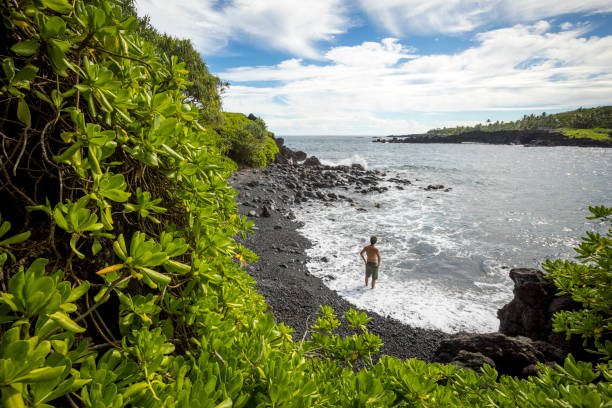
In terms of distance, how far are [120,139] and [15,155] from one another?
0.36 metres

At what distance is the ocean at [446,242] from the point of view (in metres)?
8.73

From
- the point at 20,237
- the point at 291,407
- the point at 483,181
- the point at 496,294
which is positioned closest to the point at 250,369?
the point at 291,407

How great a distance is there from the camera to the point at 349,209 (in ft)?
62.6

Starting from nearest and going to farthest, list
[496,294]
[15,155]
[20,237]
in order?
[20,237] → [15,155] → [496,294]

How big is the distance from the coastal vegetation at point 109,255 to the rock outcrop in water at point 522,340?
414 centimetres

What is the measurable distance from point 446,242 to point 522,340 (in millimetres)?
9310

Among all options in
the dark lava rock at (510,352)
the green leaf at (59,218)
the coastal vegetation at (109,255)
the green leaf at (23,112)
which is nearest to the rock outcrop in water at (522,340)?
the dark lava rock at (510,352)

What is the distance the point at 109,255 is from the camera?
4.33 feet

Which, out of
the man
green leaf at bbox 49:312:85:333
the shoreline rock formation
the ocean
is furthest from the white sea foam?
green leaf at bbox 49:312:85:333

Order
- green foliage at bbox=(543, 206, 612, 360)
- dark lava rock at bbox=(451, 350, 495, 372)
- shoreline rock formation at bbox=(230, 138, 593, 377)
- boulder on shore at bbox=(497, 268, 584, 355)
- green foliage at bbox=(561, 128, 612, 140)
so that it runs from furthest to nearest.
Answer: green foliage at bbox=(561, 128, 612, 140), boulder on shore at bbox=(497, 268, 584, 355), shoreline rock formation at bbox=(230, 138, 593, 377), dark lava rock at bbox=(451, 350, 495, 372), green foliage at bbox=(543, 206, 612, 360)

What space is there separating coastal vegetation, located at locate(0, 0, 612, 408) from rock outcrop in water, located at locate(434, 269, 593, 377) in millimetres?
4137

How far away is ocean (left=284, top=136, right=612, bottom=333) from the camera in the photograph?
8.73m

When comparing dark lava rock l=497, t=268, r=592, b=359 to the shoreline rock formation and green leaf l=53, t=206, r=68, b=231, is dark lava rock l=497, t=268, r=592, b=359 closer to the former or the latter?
the shoreline rock formation

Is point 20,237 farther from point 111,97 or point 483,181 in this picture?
point 483,181
